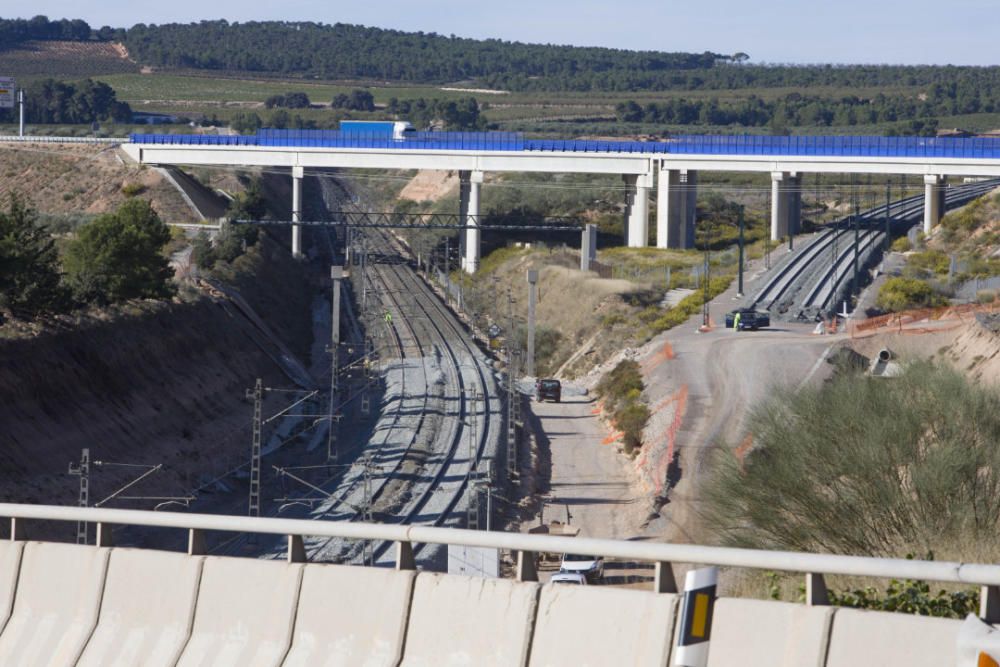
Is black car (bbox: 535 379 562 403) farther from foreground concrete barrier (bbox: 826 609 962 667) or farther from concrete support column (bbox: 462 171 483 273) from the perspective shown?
A: foreground concrete barrier (bbox: 826 609 962 667)

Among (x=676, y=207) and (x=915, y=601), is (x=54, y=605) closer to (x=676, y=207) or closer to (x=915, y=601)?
(x=915, y=601)

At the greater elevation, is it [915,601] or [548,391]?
[915,601]

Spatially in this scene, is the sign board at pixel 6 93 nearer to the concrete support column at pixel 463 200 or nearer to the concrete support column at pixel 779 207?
the concrete support column at pixel 463 200

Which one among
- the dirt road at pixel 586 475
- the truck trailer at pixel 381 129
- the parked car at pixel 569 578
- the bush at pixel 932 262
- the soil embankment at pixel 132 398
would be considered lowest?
the dirt road at pixel 586 475

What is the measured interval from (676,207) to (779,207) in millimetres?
6700

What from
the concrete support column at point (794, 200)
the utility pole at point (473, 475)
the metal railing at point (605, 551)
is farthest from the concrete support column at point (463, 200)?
the metal railing at point (605, 551)

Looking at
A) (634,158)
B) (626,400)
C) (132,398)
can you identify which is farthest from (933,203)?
(132,398)

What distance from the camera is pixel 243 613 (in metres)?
9.52

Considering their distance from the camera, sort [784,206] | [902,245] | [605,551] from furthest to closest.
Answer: [784,206], [902,245], [605,551]

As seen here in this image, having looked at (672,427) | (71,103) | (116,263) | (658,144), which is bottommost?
(672,427)

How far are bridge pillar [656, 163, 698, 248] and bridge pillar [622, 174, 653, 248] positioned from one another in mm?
1088

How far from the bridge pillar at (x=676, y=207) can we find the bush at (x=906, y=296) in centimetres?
1838

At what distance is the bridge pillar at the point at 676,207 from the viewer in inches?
3378

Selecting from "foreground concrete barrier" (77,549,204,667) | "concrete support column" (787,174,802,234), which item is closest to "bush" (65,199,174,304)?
"concrete support column" (787,174,802,234)
